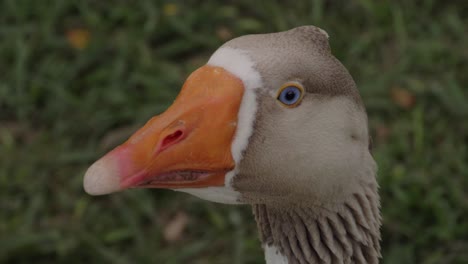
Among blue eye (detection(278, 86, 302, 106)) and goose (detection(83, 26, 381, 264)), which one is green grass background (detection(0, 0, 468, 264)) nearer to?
goose (detection(83, 26, 381, 264))

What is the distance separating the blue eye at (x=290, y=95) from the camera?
6.30 feet

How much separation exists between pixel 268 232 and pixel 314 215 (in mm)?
172

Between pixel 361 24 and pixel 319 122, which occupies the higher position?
pixel 319 122

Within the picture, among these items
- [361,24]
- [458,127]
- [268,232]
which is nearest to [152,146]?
[268,232]

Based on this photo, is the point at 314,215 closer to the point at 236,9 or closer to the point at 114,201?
the point at 114,201

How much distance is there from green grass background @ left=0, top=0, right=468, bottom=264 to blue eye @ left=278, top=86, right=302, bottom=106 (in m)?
1.89

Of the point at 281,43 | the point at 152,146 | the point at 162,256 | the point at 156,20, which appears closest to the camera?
the point at 152,146

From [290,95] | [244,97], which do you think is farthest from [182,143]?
[290,95]

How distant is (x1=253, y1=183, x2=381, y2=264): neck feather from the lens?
2.17m

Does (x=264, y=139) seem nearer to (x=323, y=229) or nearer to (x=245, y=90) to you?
(x=245, y=90)

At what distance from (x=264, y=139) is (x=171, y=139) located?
24 centimetres

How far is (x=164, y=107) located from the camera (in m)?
4.16

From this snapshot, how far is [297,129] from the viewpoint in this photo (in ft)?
6.39

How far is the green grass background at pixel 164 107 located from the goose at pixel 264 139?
1.71 m
